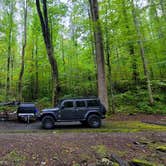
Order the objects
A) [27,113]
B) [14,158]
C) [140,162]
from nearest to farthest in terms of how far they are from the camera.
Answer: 1. [140,162]
2. [14,158]
3. [27,113]

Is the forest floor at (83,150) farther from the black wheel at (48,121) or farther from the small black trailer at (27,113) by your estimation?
the small black trailer at (27,113)

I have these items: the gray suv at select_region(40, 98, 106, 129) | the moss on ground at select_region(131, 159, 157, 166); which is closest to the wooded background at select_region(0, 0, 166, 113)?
the gray suv at select_region(40, 98, 106, 129)

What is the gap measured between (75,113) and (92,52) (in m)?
10.1

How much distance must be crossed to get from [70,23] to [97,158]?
21188mm

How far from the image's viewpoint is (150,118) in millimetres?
12469

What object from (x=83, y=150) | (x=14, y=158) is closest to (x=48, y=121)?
(x=83, y=150)

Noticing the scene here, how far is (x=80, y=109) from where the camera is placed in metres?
9.98

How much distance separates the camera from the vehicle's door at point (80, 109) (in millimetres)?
9938

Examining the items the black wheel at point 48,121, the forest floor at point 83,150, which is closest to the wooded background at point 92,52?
the black wheel at point 48,121

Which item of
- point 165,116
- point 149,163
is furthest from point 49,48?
point 149,163

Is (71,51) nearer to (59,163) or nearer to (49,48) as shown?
(49,48)

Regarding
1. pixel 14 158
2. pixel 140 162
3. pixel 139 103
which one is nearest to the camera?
pixel 140 162

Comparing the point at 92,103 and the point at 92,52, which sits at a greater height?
the point at 92,52

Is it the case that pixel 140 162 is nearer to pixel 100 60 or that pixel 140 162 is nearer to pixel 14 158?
pixel 14 158
